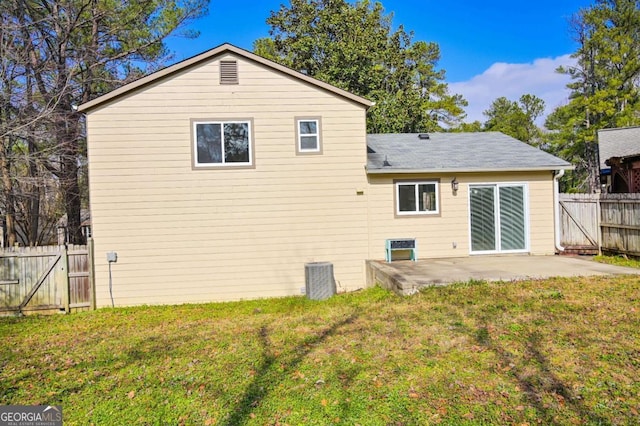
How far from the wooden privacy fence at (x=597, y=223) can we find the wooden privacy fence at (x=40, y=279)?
473 inches

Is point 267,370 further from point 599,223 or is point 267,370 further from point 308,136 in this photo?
point 599,223

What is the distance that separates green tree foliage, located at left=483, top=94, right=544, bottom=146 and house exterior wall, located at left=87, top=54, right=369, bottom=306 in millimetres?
28960

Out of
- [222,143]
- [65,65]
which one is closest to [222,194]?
[222,143]

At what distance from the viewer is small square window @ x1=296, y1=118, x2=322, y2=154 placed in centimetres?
954

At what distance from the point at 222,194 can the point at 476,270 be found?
5924 millimetres

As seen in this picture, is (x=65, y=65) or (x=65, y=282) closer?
(x=65, y=282)

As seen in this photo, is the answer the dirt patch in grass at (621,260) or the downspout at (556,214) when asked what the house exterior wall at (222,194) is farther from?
the dirt patch in grass at (621,260)

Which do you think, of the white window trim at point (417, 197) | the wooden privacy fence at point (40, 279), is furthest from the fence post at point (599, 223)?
the wooden privacy fence at point (40, 279)

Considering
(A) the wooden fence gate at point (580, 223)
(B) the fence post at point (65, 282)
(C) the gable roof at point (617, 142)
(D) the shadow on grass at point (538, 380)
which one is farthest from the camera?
(C) the gable roof at point (617, 142)

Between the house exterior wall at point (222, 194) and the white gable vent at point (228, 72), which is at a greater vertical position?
the white gable vent at point (228, 72)

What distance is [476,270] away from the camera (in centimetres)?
805

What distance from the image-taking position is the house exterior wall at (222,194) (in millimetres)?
8984

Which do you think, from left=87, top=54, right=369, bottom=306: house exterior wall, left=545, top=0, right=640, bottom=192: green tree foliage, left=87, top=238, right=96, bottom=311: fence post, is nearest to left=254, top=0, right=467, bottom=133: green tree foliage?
left=87, top=54, right=369, bottom=306: house exterior wall

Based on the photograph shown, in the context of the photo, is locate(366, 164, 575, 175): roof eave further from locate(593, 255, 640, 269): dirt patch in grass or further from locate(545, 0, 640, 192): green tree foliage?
locate(545, 0, 640, 192): green tree foliage
